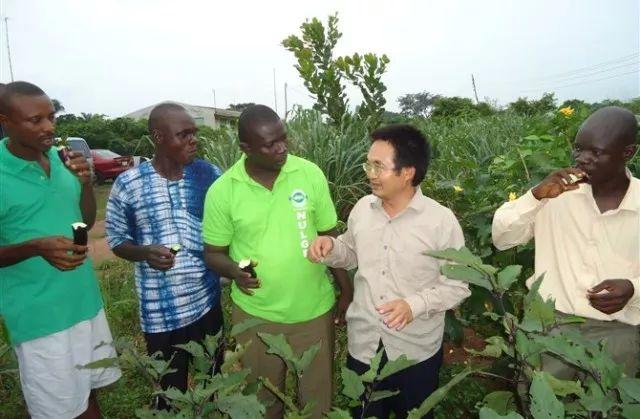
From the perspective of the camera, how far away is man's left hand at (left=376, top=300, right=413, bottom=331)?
1.59 metres

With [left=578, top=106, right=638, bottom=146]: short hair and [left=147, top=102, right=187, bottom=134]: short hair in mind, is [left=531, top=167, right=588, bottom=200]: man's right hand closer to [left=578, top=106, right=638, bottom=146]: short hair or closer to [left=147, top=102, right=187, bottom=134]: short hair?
[left=578, top=106, right=638, bottom=146]: short hair

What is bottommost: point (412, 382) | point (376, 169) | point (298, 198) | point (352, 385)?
point (412, 382)

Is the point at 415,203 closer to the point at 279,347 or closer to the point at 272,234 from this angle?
the point at 272,234

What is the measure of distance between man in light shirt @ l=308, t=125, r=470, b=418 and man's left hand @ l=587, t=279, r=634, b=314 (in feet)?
1.40

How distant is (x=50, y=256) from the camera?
1.75m

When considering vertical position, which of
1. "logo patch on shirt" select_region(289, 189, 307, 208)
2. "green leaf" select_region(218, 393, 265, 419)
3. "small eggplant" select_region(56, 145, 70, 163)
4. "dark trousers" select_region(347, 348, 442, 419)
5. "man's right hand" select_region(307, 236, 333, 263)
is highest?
"small eggplant" select_region(56, 145, 70, 163)

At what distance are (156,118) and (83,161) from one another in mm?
377

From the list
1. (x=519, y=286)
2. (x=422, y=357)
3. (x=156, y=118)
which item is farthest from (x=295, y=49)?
(x=422, y=357)

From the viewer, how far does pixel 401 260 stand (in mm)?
1812

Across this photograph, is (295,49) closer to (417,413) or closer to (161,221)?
(161,221)

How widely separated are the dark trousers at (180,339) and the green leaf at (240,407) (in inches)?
48.9

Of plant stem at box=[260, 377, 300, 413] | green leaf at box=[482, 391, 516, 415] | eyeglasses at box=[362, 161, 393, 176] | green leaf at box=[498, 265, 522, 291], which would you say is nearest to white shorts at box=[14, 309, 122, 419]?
plant stem at box=[260, 377, 300, 413]

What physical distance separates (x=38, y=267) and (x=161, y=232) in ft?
1.67

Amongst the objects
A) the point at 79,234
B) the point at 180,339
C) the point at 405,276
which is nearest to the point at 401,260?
the point at 405,276
